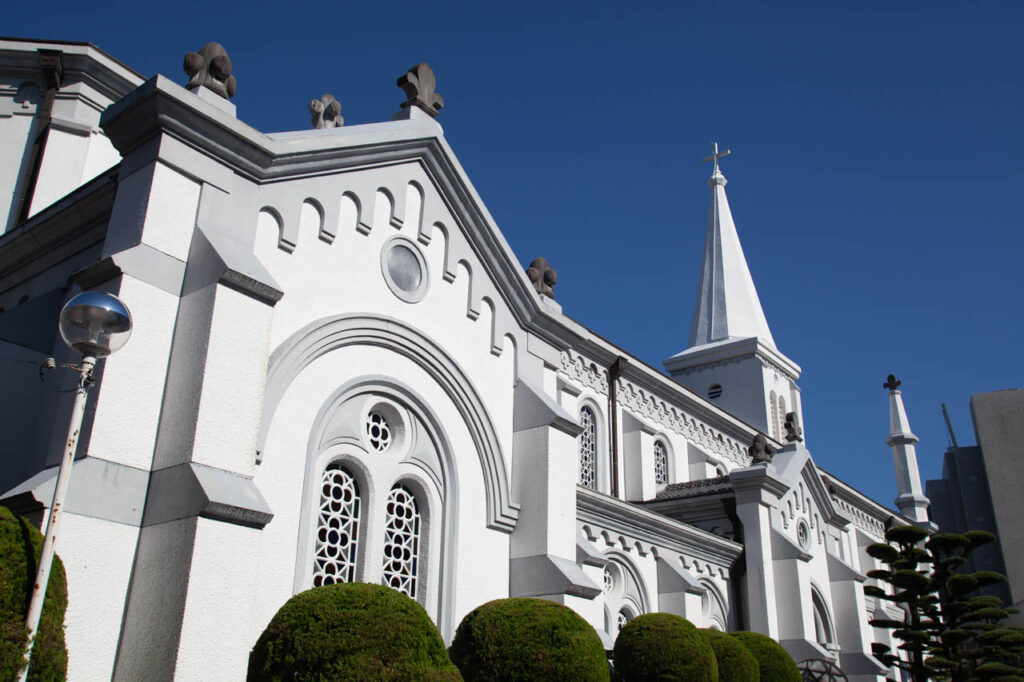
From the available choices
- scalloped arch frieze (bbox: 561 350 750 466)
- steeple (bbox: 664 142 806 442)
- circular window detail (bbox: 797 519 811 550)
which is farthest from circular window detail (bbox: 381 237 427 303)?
steeple (bbox: 664 142 806 442)

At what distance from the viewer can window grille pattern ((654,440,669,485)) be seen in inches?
1017

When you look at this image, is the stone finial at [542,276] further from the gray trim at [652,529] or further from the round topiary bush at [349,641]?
the round topiary bush at [349,641]

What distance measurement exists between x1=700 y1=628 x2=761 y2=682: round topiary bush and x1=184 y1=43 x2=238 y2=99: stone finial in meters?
9.97

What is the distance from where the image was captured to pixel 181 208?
9.94 m

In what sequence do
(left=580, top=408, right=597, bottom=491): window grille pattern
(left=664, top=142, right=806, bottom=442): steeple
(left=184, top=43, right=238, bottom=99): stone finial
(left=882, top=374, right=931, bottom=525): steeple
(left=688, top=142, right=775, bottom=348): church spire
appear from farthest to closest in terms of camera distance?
(left=882, top=374, right=931, bottom=525): steeple
(left=688, top=142, right=775, bottom=348): church spire
(left=664, top=142, right=806, bottom=442): steeple
(left=580, top=408, right=597, bottom=491): window grille pattern
(left=184, top=43, right=238, bottom=99): stone finial

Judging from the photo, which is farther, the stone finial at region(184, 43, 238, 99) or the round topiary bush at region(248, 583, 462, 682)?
the stone finial at region(184, 43, 238, 99)

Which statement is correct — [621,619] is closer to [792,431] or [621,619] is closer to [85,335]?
[792,431]

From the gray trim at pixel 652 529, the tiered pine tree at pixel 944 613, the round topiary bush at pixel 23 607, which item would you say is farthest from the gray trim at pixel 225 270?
the tiered pine tree at pixel 944 613

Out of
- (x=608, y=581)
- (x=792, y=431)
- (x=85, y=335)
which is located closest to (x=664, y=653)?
(x=608, y=581)

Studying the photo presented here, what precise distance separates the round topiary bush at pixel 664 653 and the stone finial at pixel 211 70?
29.0 ft

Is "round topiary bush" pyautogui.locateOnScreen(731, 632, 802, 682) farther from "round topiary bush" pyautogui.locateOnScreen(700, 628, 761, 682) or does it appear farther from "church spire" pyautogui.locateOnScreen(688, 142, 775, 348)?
"church spire" pyautogui.locateOnScreen(688, 142, 775, 348)

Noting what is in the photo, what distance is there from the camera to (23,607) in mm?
6508

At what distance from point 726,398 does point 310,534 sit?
95.9 ft

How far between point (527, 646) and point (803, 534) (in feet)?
51.5
